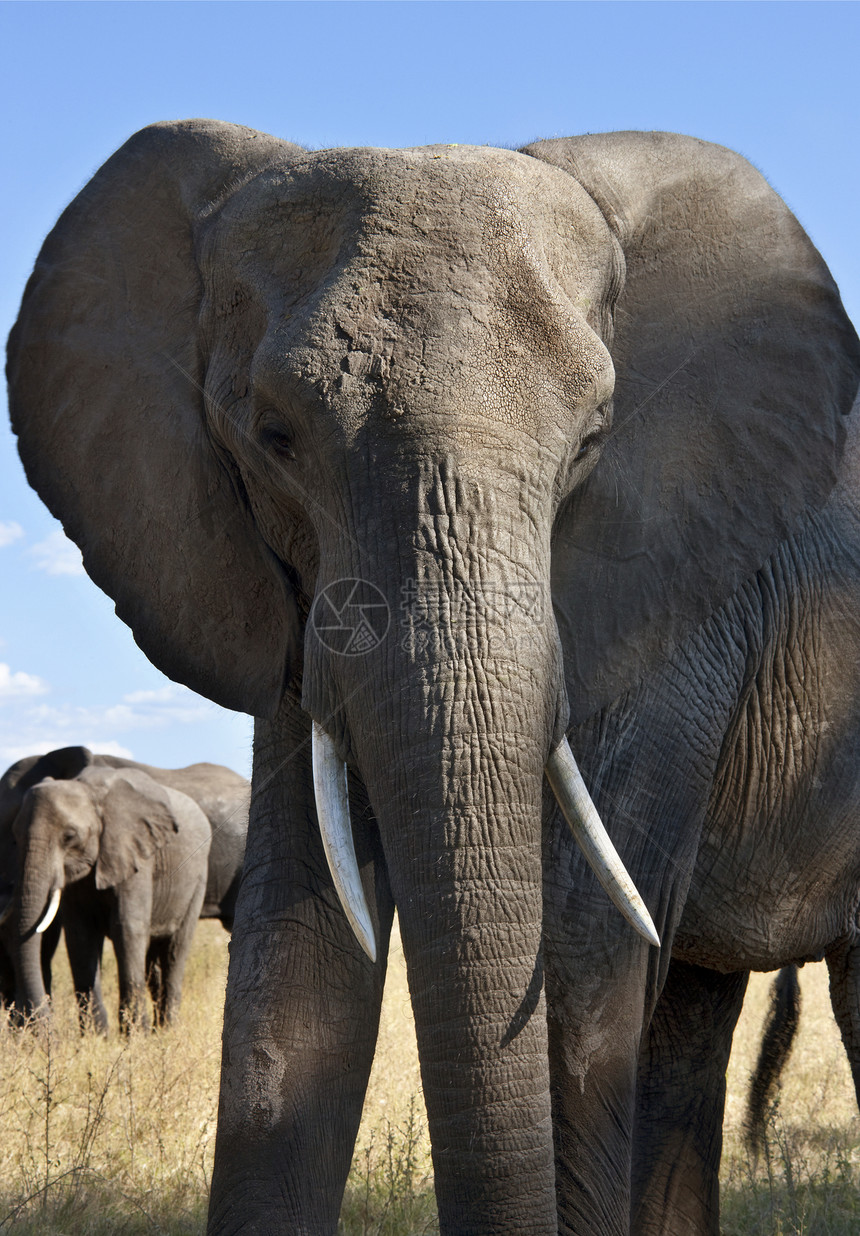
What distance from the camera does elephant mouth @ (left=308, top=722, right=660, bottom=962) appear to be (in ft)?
8.77

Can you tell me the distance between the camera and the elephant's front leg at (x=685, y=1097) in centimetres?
467

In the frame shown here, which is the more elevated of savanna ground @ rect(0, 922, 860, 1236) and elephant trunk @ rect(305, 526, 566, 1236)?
elephant trunk @ rect(305, 526, 566, 1236)

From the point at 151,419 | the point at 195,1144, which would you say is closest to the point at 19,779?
the point at 195,1144

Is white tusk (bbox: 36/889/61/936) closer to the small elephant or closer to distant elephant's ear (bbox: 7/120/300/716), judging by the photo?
the small elephant

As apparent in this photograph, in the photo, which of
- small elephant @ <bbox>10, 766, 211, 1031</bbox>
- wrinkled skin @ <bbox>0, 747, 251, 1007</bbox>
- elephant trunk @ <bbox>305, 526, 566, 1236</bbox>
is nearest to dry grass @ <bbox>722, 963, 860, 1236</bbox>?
elephant trunk @ <bbox>305, 526, 566, 1236</bbox>

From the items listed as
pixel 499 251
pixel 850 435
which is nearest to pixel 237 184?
pixel 499 251

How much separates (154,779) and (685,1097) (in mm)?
11421

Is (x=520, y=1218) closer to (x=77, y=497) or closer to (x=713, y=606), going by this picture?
(x=713, y=606)

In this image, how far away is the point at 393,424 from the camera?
2.58 metres

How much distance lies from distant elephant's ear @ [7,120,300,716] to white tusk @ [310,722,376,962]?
0.48 meters

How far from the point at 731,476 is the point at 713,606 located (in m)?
0.32

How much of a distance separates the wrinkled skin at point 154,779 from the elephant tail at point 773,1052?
430 centimetres

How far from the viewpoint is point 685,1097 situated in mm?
4750

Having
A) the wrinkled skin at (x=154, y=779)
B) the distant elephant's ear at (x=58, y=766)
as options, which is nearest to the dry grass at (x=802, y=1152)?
the wrinkled skin at (x=154, y=779)
